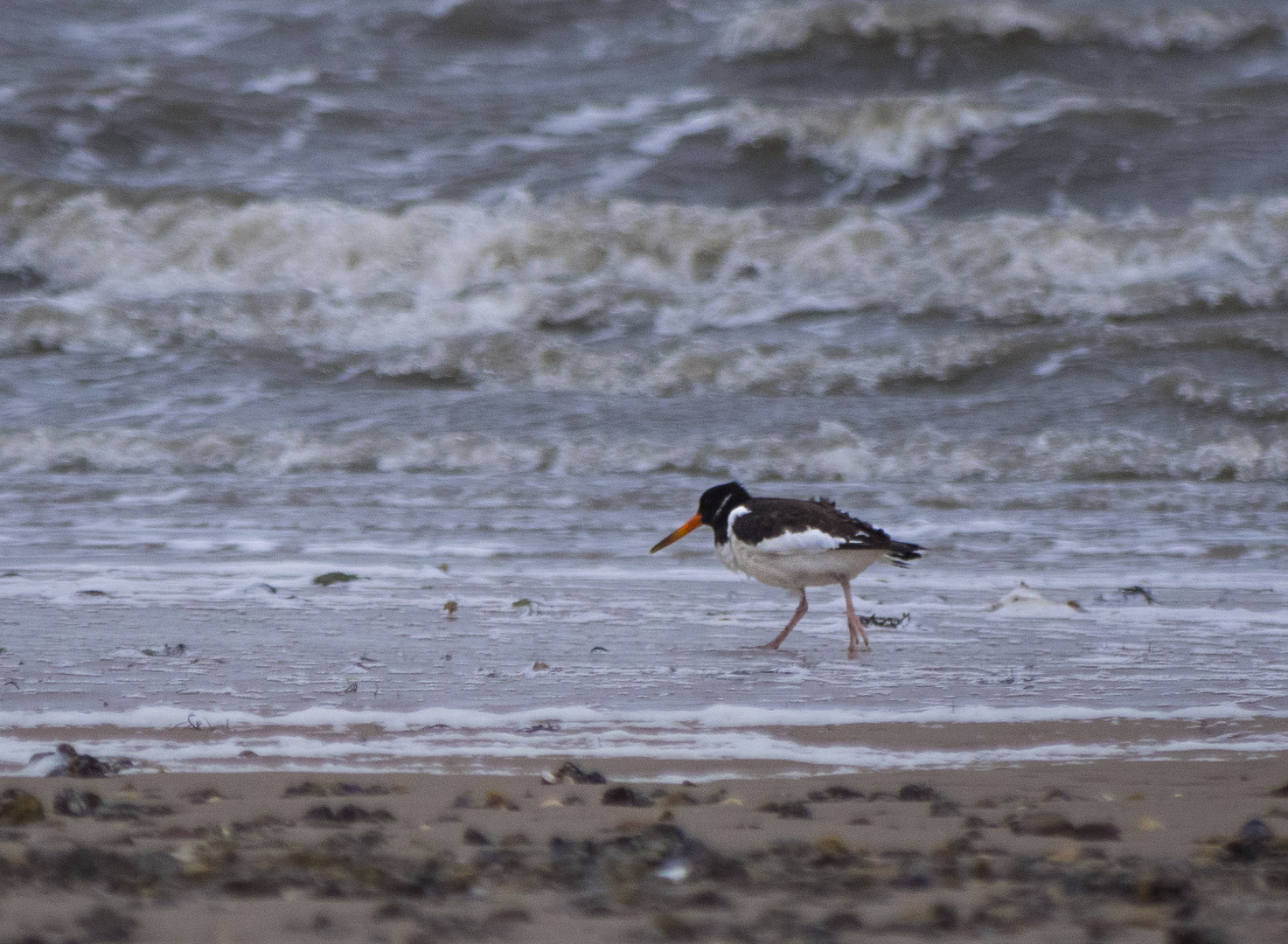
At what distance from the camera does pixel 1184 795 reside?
3074 millimetres

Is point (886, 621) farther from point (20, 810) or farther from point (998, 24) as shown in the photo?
point (998, 24)

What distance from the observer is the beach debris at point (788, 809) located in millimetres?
2861

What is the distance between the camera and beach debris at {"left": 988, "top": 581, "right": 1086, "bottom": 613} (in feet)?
18.1

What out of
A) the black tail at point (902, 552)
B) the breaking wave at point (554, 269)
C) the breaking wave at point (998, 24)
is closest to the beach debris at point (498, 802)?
the black tail at point (902, 552)

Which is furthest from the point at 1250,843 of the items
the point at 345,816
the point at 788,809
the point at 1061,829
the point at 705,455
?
the point at 705,455

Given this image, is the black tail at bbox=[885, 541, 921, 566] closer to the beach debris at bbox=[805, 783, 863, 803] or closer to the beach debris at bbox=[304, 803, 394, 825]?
the beach debris at bbox=[805, 783, 863, 803]

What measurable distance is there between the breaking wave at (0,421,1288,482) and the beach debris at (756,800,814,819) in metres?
6.40

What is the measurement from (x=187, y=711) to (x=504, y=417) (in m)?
6.75

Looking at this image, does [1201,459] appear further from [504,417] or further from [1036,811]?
[1036,811]

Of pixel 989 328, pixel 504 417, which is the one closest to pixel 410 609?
pixel 504 417

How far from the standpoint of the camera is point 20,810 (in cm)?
270

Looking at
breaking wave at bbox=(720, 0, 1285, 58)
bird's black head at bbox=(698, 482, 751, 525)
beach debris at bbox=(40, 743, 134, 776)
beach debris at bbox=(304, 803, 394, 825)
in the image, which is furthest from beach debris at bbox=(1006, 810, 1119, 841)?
breaking wave at bbox=(720, 0, 1285, 58)

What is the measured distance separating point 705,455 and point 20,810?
7144 mm

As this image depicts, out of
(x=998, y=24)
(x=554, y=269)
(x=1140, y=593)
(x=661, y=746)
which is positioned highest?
(x=998, y=24)
